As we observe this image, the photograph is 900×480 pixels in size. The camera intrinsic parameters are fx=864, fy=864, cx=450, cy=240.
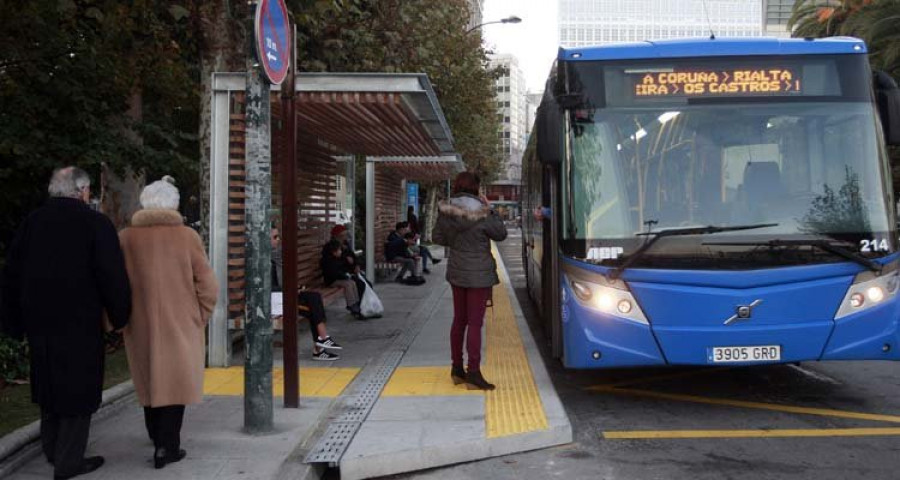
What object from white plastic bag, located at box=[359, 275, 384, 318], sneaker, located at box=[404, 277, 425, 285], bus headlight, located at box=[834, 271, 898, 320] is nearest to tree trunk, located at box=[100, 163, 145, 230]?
white plastic bag, located at box=[359, 275, 384, 318]

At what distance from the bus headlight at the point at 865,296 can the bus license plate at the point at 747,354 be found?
0.53m

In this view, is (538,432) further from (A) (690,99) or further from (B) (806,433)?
(A) (690,99)

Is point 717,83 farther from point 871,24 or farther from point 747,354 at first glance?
point 871,24

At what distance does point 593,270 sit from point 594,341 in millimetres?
529

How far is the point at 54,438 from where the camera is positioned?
4.91 metres

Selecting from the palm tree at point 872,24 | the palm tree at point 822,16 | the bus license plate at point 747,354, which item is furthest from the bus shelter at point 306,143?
the palm tree at point 822,16

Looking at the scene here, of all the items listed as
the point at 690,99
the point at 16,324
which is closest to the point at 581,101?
the point at 690,99

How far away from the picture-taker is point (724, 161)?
642 centimetres

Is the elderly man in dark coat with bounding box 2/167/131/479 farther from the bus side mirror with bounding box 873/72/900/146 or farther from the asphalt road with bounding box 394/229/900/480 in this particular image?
the bus side mirror with bounding box 873/72/900/146

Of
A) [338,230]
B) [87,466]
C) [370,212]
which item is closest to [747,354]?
[87,466]

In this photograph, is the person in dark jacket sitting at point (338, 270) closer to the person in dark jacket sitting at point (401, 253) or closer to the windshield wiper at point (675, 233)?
the windshield wiper at point (675, 233)

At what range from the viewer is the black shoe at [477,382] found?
23.8ft

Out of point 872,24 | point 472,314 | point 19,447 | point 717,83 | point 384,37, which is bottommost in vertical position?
point 19,447

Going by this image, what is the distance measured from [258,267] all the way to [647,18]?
36.4 meters
